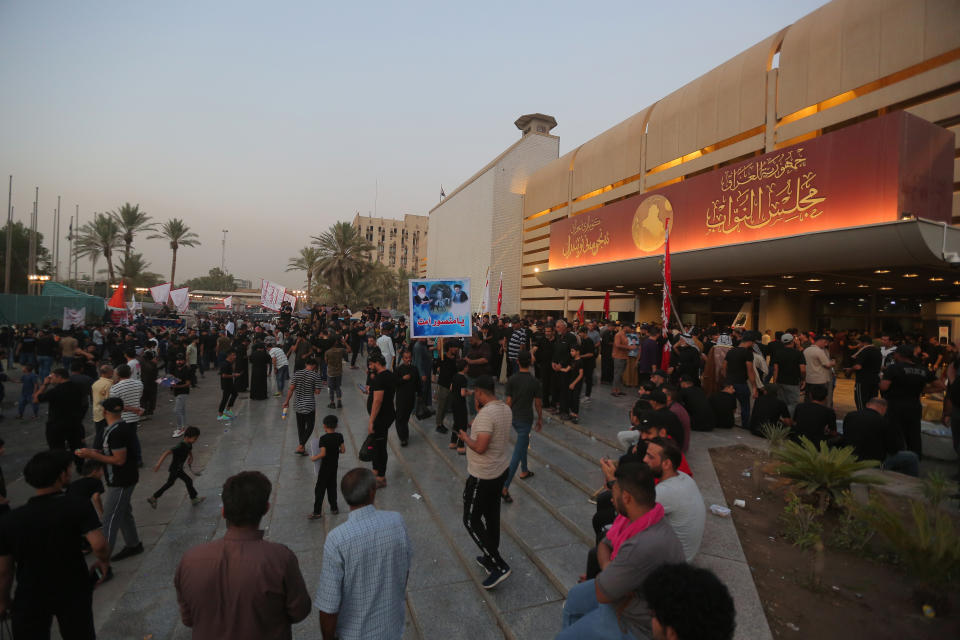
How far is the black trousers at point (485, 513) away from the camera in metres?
3.86

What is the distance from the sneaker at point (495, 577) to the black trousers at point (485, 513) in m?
0.03

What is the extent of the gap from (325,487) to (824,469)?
5.92 meters

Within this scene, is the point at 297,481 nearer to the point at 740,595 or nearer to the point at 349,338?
the point at 740,595

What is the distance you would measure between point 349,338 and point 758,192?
1437 centimetres

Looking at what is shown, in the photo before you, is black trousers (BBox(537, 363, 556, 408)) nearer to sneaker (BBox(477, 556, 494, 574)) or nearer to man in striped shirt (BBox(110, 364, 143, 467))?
sneaker (BBox(477, 556, 494, 574))

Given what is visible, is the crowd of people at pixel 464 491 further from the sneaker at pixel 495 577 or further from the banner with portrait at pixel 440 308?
the banner with portrait at pixel 440 308

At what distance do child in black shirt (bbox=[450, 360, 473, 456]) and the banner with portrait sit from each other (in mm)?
1205

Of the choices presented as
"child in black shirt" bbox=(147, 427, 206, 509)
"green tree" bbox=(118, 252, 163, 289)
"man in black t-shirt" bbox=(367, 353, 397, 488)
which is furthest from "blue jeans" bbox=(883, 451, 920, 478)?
"green tree" bbox=(118, 252, 163, 289)

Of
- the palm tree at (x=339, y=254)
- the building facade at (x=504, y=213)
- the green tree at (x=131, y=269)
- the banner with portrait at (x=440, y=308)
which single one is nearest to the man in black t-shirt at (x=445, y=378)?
the banner with portrait at (x=440, y=308)

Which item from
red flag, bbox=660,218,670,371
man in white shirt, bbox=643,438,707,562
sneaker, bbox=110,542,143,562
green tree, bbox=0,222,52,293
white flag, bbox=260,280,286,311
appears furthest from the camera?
green tree, bbox=0,222,52,293

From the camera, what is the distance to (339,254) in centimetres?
3722

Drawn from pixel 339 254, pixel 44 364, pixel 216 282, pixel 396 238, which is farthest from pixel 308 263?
pixel 216 282

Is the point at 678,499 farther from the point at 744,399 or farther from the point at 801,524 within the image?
the point at 744,399

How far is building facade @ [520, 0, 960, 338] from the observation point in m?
9.59
